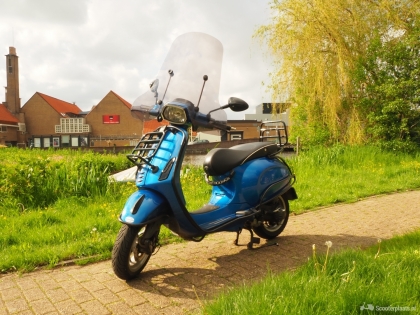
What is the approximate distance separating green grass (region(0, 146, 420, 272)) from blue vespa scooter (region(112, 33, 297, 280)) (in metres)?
0.91

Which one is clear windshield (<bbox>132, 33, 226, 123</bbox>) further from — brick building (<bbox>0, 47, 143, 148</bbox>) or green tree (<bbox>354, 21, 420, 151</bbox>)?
brick building (<bbox>0, 47, 143, 148</bbox>)

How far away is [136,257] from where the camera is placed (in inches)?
114

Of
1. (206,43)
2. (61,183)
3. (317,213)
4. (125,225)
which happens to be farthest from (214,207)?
(61,183)

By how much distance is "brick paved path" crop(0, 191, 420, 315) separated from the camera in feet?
8.10

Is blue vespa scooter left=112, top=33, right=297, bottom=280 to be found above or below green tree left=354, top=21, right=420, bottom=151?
below

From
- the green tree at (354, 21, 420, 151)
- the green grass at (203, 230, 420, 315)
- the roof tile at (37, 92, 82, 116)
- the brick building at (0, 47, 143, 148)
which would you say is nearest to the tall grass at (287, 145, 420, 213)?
the green tree at (354, 21, 420, 151)

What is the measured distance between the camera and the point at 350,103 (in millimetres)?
12953

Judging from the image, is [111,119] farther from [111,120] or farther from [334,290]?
[334,290]

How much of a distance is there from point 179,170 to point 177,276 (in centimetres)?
91

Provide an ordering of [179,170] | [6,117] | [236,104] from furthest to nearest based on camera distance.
A: [6,117] < [236,104] < [179,170]

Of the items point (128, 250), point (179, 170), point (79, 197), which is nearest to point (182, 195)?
point (179, 170)

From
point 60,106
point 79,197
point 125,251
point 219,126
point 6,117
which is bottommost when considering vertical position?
point 79,197

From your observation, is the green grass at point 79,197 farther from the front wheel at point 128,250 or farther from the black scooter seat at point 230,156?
the black scooter seat at point 230,156

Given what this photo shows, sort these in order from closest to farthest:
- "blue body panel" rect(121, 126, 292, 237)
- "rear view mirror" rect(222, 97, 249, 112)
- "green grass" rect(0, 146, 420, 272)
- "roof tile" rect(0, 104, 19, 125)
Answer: "blue body panel" rect(121, 126, 292, 237), "rear view mirror" rect(222, 97, 249, 112), "green grass" rect(0, 146, 420, 272), "roof tile" rect(0, 104, 19, 125)
